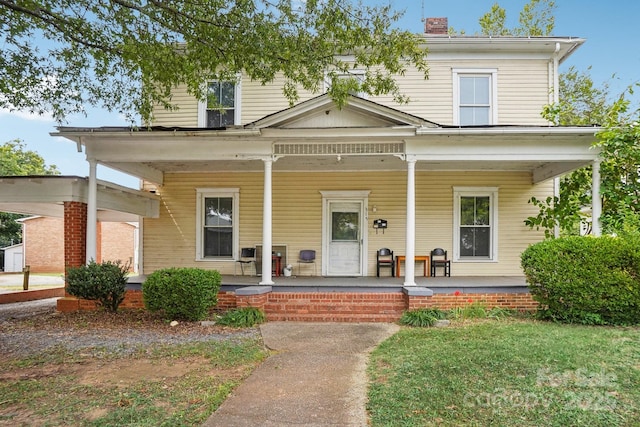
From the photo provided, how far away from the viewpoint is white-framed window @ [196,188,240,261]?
1055cm

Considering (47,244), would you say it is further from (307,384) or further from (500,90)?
(500,90)

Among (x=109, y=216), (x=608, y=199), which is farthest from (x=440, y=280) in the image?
(x=109, y=216)

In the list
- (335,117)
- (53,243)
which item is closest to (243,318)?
(335,117)

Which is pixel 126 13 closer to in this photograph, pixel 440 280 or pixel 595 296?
pixel 440 280

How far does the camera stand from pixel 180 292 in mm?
7133

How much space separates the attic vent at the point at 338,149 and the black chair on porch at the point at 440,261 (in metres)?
3.23

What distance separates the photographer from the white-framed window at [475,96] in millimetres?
10375

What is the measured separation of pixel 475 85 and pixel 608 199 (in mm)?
4324

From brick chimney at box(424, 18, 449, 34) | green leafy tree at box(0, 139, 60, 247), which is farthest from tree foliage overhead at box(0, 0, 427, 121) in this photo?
green leafy tree at box(0, 139, 60, 247)

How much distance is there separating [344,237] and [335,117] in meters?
3.38

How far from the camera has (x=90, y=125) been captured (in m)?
8.22

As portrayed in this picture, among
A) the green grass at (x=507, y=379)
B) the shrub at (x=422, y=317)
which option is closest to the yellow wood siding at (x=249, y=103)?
the shrub at (x=422, y=317)

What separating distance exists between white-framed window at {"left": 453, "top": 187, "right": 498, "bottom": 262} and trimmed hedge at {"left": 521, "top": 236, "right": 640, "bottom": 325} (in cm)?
313

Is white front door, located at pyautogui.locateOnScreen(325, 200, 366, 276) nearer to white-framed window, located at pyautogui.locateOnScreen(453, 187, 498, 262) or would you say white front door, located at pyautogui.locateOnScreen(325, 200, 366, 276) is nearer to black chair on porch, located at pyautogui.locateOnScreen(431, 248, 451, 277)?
black chair on porch, located at pyautogui.locateOnScreen(431, 248, 451, 277)
